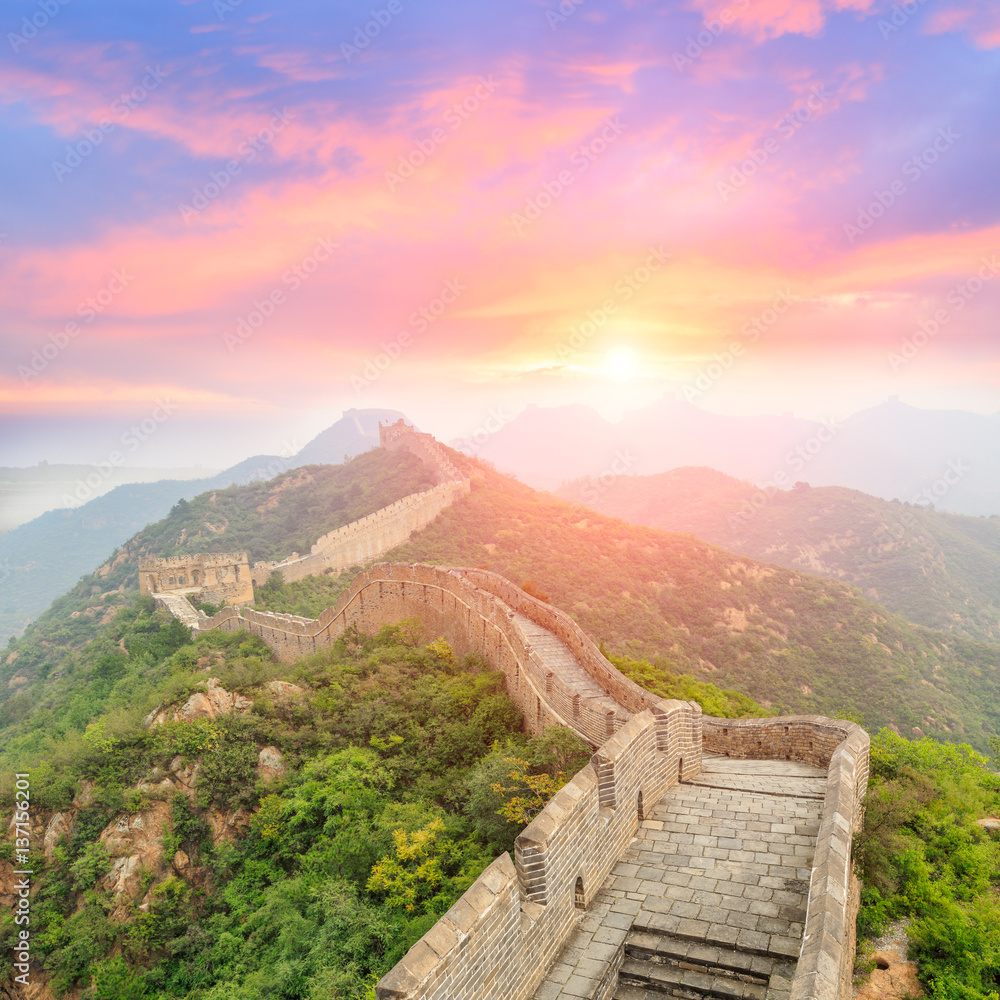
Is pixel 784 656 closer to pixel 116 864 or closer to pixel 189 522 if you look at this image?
pixel 116 864

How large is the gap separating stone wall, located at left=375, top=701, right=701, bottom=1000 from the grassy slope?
22.2 meters

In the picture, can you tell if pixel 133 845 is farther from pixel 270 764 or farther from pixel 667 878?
pixel 667 878

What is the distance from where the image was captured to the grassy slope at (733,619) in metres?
32.6

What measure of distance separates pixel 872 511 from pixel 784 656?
170ft

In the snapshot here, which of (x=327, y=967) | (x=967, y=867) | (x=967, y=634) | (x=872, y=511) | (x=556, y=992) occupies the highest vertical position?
(x=556, y=992)

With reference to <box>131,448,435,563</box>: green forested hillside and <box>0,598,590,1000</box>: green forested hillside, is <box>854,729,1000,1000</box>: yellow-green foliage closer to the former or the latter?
<box>0,598,590,1000</box>: green forested hillside

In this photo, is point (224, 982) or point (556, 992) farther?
point (224, 982)

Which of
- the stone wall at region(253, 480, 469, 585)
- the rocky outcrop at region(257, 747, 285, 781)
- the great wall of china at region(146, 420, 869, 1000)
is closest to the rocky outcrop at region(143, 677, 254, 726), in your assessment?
the rocky outcrop at region(257, 747, 285, 781)

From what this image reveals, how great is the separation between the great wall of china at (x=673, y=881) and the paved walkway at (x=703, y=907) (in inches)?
0.6

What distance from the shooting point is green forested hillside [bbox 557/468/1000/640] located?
6075 centimetres

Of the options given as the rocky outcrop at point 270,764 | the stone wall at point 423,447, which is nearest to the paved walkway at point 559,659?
the rocky outcrop at point 270,764

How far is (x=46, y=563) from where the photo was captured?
123188 millimetres

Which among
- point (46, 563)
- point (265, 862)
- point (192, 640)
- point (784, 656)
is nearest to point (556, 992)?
point (265, 862)

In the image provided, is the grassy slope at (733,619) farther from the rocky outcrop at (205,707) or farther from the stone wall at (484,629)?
the rocky outcrop at (205,707)
